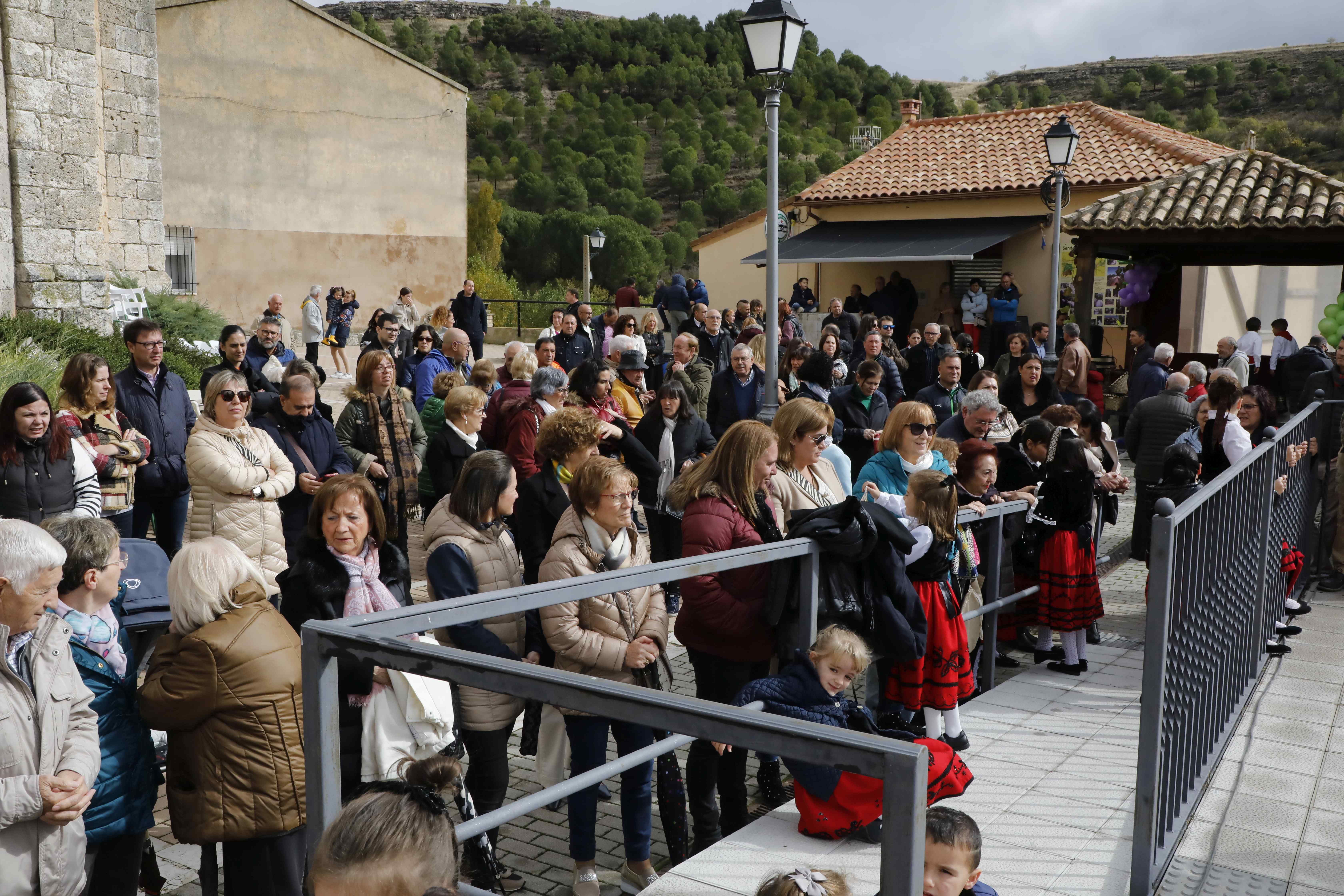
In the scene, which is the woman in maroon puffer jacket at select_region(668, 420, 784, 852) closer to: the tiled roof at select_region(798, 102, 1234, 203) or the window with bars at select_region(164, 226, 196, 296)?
the tiled roof at select_region(798, 102, 1234, 203)

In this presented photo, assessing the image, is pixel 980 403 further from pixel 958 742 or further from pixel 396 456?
pixel 396 456

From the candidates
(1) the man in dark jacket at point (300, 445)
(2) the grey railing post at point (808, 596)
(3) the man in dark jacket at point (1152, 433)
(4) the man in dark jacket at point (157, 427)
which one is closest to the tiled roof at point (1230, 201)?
(3) the man in dark jacket at point (1152, 433)

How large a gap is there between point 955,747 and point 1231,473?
1553 millimetres

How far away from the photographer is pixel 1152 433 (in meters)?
8.42

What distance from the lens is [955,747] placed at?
4641 millimetres

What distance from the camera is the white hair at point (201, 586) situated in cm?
308

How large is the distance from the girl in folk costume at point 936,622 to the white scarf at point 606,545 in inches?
44.9

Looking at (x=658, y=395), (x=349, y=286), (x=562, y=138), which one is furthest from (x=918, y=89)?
(x=658, y=395)

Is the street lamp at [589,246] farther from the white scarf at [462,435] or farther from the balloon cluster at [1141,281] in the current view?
the white scarf at [462,435]

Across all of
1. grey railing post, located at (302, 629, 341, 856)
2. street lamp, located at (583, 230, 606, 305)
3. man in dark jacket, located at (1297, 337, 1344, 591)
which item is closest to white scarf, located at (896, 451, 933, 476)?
man in dark jacket, located at (1297, 337, 1344, 591)

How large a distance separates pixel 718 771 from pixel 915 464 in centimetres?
217

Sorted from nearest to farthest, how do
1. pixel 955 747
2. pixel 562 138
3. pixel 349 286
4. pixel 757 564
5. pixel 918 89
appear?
pixel 757 564, pixel 955 747, pixel 349 286, pixel 562 138, pixel 918 89

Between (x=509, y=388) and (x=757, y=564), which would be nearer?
(x=757, y=564)

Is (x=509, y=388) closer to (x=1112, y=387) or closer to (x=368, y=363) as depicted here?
(x=368, y=363)
